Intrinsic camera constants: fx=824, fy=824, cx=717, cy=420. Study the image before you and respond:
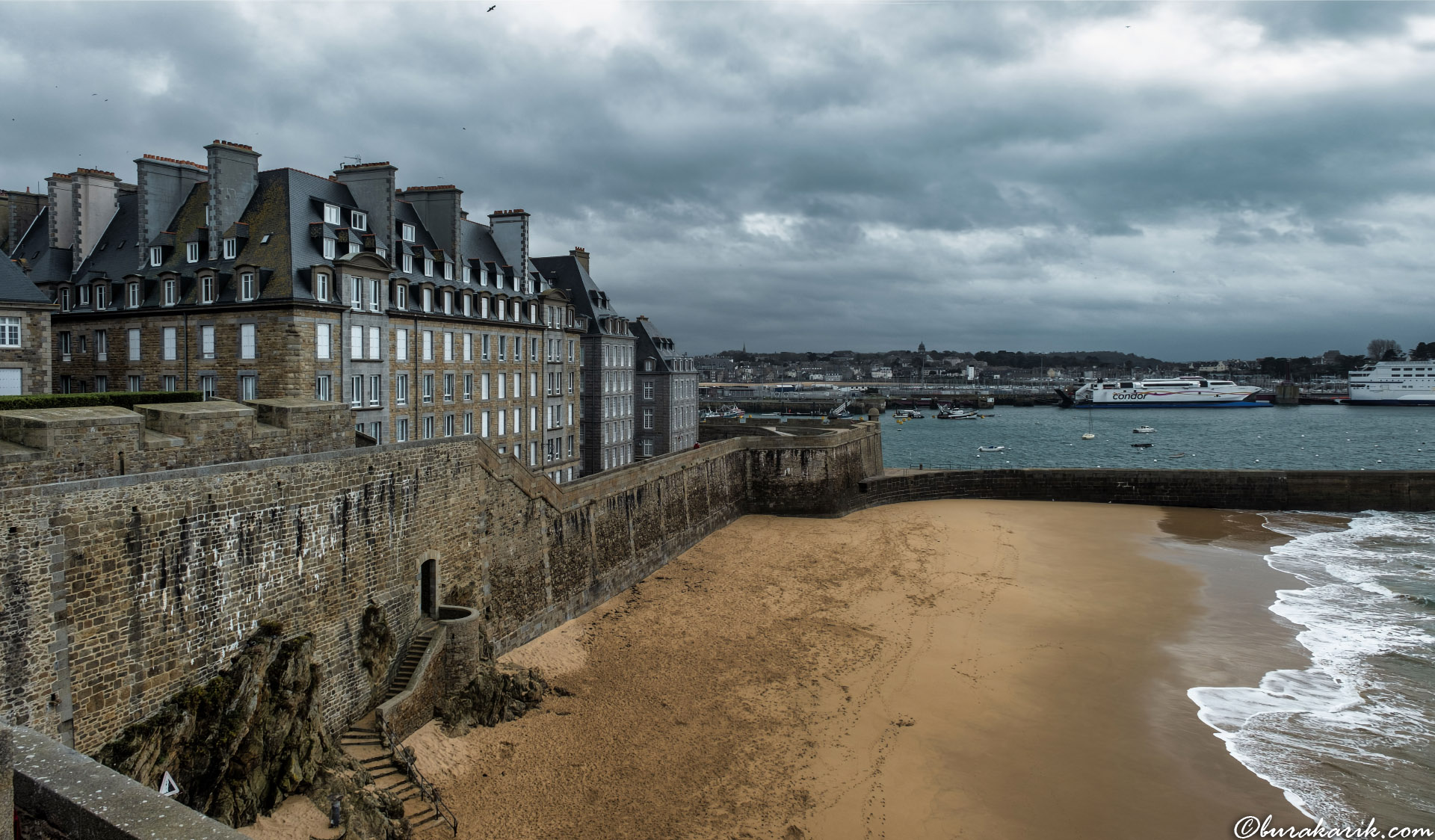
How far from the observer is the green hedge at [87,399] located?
1666cm

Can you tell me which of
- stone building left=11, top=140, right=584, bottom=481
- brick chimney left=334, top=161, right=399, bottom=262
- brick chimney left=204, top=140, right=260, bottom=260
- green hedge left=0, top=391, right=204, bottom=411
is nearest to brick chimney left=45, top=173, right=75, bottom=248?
stone building left=11, top=140, right=584, bottom=481

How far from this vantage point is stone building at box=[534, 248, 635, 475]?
157ft

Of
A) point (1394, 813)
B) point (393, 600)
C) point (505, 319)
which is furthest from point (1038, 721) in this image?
point (505, 319)

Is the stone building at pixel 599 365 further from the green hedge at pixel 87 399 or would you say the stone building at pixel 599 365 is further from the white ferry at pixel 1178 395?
the white ferry at pixel 1178 395

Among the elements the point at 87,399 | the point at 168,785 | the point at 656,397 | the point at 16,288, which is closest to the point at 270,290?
the point at 16,288

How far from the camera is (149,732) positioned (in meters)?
12.7

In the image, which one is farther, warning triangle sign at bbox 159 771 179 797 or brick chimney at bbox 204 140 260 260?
brick chimney at bbox 204 140 260 260

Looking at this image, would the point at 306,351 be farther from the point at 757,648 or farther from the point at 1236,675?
the point at 1236,675

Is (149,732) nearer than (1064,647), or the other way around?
(149,732)

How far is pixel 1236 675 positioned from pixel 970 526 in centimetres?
1944

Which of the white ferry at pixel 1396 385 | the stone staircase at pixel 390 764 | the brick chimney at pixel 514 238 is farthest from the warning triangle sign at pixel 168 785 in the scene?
the white ferry at pixel 1396 385

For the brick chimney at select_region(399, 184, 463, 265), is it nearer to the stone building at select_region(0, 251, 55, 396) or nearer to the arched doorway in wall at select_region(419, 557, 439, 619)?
the stone building at select_region(0, 251, 55, 396)

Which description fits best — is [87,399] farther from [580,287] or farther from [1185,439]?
[1185,439]

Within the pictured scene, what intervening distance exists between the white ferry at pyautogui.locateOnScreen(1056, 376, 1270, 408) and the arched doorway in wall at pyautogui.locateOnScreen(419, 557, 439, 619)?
169m
